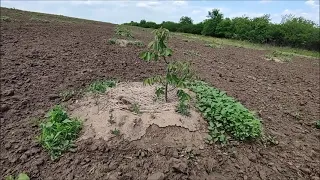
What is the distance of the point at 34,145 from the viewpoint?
106 inches

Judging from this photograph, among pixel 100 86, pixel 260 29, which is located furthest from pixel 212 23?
pixel 100 86

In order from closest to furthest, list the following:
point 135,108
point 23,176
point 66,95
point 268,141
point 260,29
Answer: point 23,176, point 135,108, point 268,141, point 66,95, point 260,29

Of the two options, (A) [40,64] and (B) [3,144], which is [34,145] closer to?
(B) [3,144]

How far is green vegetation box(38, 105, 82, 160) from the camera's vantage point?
2.59m

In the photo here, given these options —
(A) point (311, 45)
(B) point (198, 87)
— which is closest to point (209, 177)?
(B) point (198, 87)

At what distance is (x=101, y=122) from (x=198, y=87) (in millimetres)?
1339

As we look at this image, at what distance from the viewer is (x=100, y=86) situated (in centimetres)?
354

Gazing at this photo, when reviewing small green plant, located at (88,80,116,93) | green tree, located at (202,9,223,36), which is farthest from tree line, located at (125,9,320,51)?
small green plant, located at (88,80,116,93)

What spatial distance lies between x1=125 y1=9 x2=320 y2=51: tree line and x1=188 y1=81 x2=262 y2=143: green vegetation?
21.4 metres

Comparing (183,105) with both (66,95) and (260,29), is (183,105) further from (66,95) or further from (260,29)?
(260,29)

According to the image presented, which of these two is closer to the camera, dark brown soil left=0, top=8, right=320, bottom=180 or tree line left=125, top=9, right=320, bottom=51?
dark brown soil left=0, top=8, right=320, bottom=180

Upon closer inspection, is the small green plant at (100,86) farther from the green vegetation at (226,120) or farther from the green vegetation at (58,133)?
the green vegetation at (226,120)

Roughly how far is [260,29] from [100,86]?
23.7 metres

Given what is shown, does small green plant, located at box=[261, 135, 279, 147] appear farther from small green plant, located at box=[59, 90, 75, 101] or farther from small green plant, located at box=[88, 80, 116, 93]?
small green plant, located at box=[59, 90, 75, 101]
